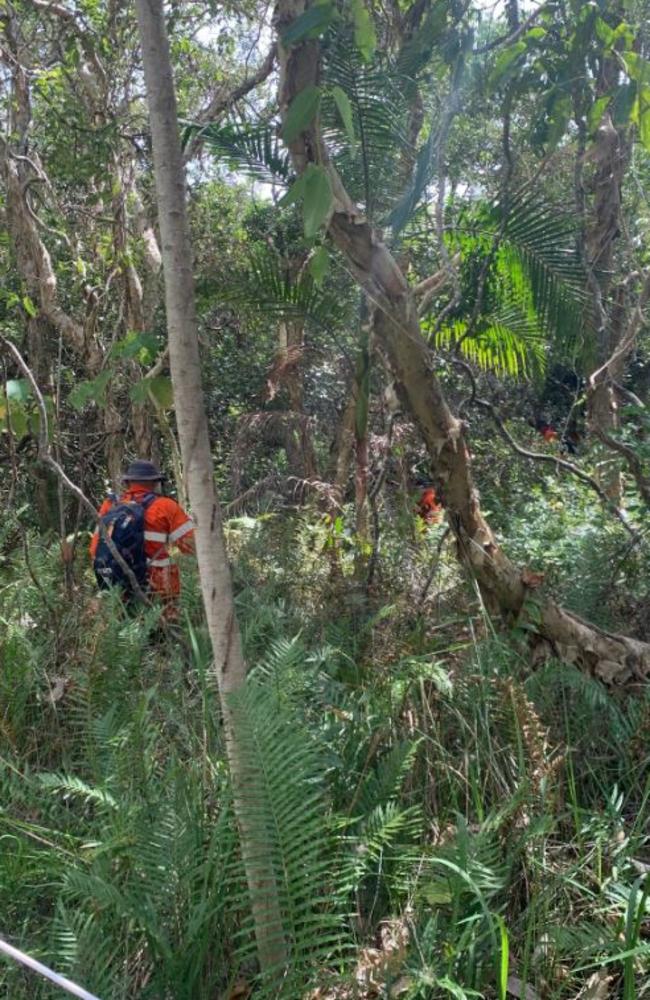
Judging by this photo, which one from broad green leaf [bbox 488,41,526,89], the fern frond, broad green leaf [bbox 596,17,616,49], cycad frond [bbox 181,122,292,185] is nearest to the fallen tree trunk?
cycad frond [bbox 181,122,292,185]

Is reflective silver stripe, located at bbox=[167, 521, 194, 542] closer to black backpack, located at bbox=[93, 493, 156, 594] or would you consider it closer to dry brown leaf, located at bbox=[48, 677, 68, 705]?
black backpack, located at bbox=[93, 493, 156, 594]

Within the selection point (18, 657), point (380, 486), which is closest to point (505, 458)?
point (380, 486)

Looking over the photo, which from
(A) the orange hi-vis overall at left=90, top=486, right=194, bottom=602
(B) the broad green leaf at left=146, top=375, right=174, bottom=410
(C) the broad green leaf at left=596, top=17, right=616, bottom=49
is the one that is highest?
(C) the broad green leaf at left=596, top=17, right=616, bottom=49

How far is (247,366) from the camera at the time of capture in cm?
1008

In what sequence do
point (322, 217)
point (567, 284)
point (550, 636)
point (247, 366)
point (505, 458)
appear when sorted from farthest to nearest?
point (247, 366) < point (505, 458) < point (567, 284) < point (550, 636) < point (322, 217)

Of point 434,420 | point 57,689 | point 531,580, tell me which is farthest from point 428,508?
point 57,689

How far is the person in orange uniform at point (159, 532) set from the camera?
4832 mm

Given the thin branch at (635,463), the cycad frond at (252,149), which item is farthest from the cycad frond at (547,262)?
the cycad frond at (252,149)

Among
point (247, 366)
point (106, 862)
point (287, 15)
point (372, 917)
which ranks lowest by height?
point (372, 917)

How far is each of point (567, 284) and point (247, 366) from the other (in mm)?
5804

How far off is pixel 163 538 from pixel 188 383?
9.60 ft

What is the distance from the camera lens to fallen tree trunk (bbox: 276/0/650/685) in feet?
12.8

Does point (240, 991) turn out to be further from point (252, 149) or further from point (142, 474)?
point (252, 149)

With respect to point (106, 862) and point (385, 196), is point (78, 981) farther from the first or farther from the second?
point (385, 196)
